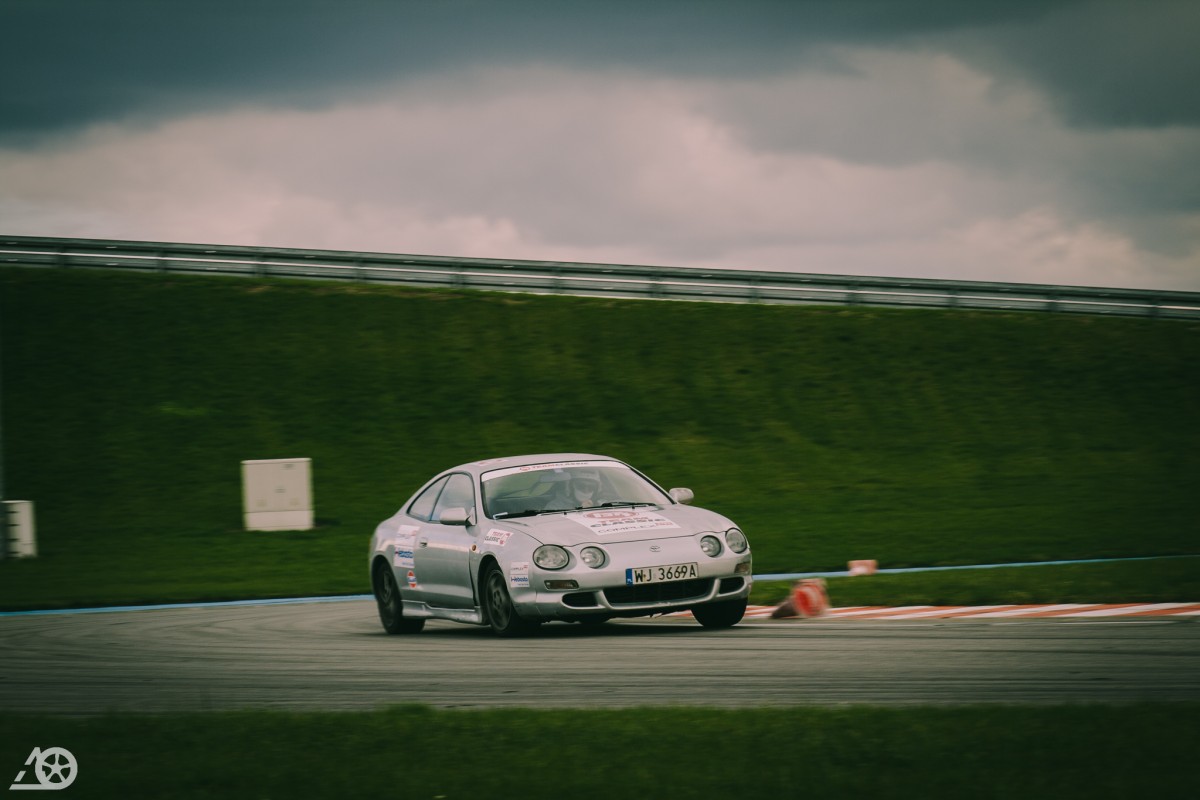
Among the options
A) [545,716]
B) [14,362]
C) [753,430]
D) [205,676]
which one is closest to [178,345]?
[14,362]

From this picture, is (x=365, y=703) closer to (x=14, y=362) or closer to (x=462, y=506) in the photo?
(x=462, y=506)

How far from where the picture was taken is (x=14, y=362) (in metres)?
30.8

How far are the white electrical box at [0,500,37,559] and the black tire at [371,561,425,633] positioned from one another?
1091 centimetres

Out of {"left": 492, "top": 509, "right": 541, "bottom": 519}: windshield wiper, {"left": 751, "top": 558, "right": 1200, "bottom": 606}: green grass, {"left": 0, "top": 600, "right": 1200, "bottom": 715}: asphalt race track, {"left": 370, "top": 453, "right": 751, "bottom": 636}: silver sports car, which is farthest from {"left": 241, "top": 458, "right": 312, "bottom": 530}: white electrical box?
{"left": 492, "top": 509, "right": 541, "bottom": 519}: windshield wiper

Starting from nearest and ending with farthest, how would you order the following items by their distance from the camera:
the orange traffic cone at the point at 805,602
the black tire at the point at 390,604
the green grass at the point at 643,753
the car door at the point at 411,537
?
the green grass at the point at 643,753
the orange traffic cone at the point at 805,602
the car door at the point at 411,537
the black tire at the point at 390,604

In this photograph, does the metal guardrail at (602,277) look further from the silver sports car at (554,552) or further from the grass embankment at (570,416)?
the silver sports car at (554,552)

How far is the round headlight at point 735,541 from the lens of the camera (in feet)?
35.6

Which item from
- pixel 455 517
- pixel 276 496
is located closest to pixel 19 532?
pixel 276 496

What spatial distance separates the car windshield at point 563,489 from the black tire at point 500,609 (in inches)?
21.6

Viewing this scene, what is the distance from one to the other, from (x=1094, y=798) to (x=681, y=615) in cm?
821

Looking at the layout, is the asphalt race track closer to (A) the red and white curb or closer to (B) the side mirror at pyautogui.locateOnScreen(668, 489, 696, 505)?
(A) the red and white curb

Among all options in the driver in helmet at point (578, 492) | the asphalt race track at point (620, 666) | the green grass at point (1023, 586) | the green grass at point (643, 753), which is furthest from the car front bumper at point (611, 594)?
the green grass at point (643, 753)

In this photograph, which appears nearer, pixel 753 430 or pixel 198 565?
pixel 198 565

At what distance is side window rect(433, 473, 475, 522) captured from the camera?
1180 centimetres
